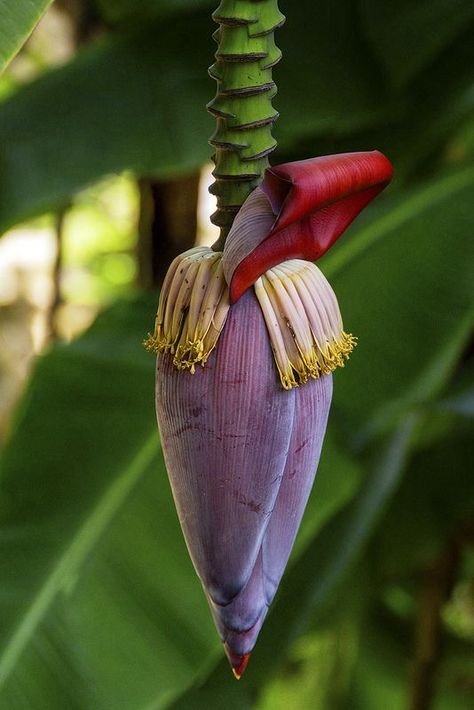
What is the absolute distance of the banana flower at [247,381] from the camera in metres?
0.26

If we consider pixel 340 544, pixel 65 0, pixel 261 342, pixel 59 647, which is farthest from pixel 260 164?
pixel 65 0

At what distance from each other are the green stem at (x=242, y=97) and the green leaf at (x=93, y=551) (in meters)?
0.44

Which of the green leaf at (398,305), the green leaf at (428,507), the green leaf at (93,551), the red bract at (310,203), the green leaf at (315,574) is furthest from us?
the green leaf at (428,507)

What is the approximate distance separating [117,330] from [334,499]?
220 mm

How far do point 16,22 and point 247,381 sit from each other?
0.52ft

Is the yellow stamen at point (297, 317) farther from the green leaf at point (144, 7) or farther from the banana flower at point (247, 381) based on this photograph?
the green leaf at point (144, 7)

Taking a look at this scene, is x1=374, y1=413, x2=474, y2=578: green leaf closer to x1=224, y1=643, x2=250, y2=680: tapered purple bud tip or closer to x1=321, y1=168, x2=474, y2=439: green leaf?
x1=321, y1=168, x2=474, y2=439: green leaf

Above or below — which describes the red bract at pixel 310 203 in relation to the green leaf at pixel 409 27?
below

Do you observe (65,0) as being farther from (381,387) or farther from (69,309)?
(69,309)

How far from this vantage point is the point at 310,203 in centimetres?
24

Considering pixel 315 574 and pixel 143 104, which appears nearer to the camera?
pixel 143 104

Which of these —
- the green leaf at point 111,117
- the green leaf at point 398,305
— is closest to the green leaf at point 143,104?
the green leaf at point 111,117

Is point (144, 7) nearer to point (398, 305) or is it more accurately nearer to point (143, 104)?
point (143, 104)

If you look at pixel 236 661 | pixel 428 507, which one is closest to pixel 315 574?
pixel 428 507
